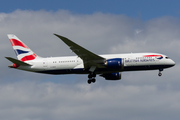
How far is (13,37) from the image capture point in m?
61.8

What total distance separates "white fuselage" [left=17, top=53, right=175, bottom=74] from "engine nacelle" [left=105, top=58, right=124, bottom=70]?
2.96 ft

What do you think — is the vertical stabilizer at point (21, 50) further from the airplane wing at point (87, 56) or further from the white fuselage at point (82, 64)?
the airplane wing at point (87, 56)

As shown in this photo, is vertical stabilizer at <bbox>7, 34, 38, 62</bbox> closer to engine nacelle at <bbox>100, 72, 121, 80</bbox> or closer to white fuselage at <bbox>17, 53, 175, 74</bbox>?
white fuselage at <bbox>17, 53, 175, 74</bbox>

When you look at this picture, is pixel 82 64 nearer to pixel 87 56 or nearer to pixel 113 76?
pixel 87 56

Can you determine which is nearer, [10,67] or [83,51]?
[83,51]

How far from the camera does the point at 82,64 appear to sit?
185 ft

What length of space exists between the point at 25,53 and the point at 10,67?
4.15m

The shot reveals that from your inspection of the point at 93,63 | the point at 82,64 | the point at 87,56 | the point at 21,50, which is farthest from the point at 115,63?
the point at 21,50

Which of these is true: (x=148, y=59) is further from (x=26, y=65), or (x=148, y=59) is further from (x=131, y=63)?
(x=26, y=65)

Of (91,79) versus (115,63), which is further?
(91,79)

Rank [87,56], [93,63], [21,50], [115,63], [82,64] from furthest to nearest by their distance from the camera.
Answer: [21,50], [82,64], [93,63], [87,56], [115,63]

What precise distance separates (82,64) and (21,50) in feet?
38.4

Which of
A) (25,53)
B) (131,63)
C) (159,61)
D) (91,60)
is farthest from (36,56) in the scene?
(159,61)

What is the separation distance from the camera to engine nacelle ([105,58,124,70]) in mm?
54281
